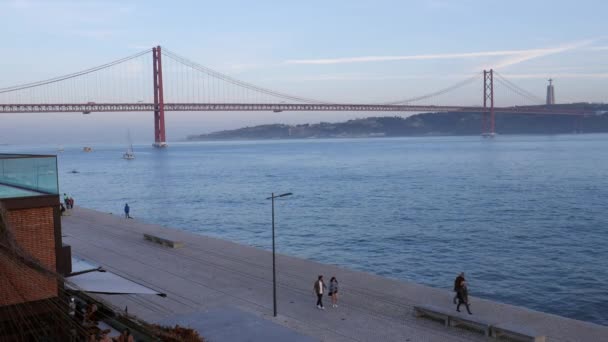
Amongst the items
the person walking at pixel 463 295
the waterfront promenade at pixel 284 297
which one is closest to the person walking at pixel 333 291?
the waterfront promenade at pixel 284 297

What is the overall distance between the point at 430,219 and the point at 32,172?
929 inches

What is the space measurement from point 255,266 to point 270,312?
177 inches

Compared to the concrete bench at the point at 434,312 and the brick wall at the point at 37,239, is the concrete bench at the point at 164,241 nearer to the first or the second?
the concrete bench at the point at 434,312

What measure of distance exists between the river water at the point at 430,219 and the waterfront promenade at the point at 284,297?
332 cm

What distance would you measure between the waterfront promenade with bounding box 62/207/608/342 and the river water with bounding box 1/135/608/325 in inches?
131

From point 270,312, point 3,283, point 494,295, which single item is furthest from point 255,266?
point 3,283

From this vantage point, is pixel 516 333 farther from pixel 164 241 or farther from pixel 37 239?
pixel 164 241

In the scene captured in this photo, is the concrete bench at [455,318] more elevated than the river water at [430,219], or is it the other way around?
the concrete bench at [455,318]

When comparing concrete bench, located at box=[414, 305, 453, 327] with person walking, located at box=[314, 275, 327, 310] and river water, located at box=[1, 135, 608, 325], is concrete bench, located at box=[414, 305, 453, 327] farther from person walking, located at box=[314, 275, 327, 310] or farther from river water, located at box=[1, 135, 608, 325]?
river water, located at box=[1, 135, 608, 325]

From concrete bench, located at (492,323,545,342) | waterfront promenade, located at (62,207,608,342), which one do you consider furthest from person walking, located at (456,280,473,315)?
concrete bench, located at (492,323,545,342)

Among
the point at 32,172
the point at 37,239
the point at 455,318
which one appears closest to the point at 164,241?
the point at 455,318

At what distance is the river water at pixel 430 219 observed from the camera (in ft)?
55.2

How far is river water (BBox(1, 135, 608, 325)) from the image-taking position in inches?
662

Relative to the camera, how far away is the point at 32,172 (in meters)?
6.84
